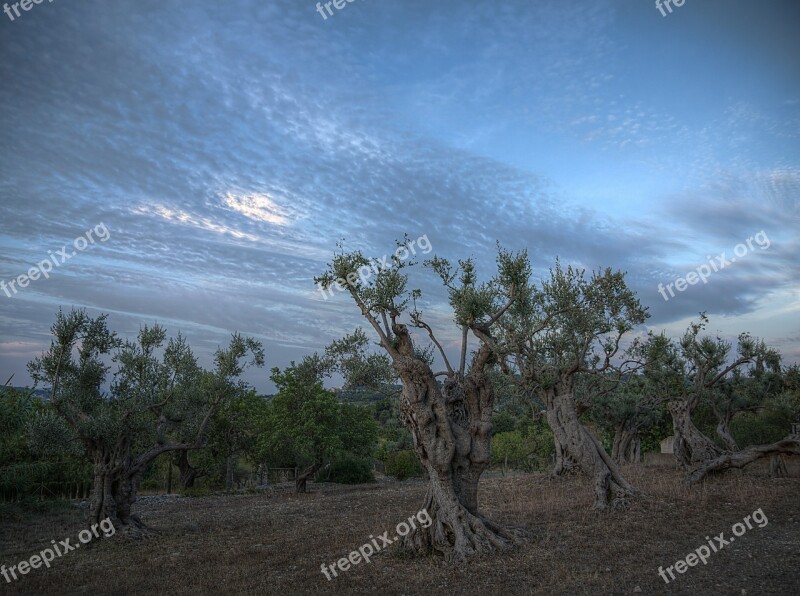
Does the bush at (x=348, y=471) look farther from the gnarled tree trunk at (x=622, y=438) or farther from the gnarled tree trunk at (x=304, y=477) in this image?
Answer: the gnarled tree trunk at (x=622, y=438)

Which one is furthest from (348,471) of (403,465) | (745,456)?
(745,456)

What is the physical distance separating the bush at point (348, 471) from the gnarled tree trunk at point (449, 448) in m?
33.4

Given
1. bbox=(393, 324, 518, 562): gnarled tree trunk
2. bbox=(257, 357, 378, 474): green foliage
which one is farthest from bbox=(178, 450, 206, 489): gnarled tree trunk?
bbox=(393, 324, 518, 562): gnarled tree trunk

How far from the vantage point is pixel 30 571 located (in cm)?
1633

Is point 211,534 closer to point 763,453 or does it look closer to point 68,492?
point 68,492

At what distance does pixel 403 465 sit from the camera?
5019 centimetres

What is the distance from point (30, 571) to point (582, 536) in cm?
1759

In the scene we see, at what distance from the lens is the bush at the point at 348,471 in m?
48.6

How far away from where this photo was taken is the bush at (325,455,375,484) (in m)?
48.6

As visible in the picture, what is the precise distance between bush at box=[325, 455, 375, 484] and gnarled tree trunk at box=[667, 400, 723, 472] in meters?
27.2

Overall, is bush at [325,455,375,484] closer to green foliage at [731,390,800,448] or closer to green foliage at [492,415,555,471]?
green foliage at [492,415,555,471]

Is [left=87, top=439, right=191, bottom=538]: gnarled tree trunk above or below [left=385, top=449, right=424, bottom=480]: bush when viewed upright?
above

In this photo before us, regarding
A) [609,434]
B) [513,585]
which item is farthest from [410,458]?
[513,585]

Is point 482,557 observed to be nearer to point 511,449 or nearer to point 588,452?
point 588,452
